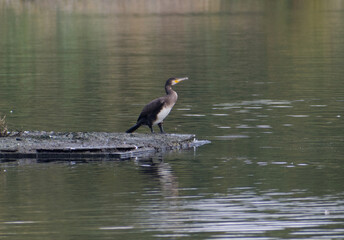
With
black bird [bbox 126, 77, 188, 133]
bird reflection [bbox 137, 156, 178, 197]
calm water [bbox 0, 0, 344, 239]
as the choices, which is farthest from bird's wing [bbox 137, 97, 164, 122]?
bird reflection [bbox 137, 156, 178, 197]

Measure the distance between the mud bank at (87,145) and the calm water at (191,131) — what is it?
571 mm

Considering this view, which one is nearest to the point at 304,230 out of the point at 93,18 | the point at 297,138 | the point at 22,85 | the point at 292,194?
the point at 292,194

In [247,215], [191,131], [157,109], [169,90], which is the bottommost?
[191,131]

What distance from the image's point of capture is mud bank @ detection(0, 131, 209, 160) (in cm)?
2066

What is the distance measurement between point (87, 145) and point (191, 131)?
12.3ft

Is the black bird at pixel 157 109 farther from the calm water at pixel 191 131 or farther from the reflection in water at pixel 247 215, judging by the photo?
the reflection in water at pixel 247 215

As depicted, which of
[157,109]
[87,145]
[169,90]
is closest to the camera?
[87,145]

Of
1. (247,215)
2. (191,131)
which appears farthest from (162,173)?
(191,131)

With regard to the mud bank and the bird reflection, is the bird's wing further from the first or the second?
the bird reflection

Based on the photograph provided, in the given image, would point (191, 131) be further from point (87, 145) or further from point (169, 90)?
point (87, 145)

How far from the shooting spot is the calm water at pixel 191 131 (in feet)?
48.6

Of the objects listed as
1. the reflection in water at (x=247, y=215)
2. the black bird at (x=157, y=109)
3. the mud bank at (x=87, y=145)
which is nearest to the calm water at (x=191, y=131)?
the reflection in water at (x=247, y=215)

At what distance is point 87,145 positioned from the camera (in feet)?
69.5

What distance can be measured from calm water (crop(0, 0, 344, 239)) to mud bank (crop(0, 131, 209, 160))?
0.57m
